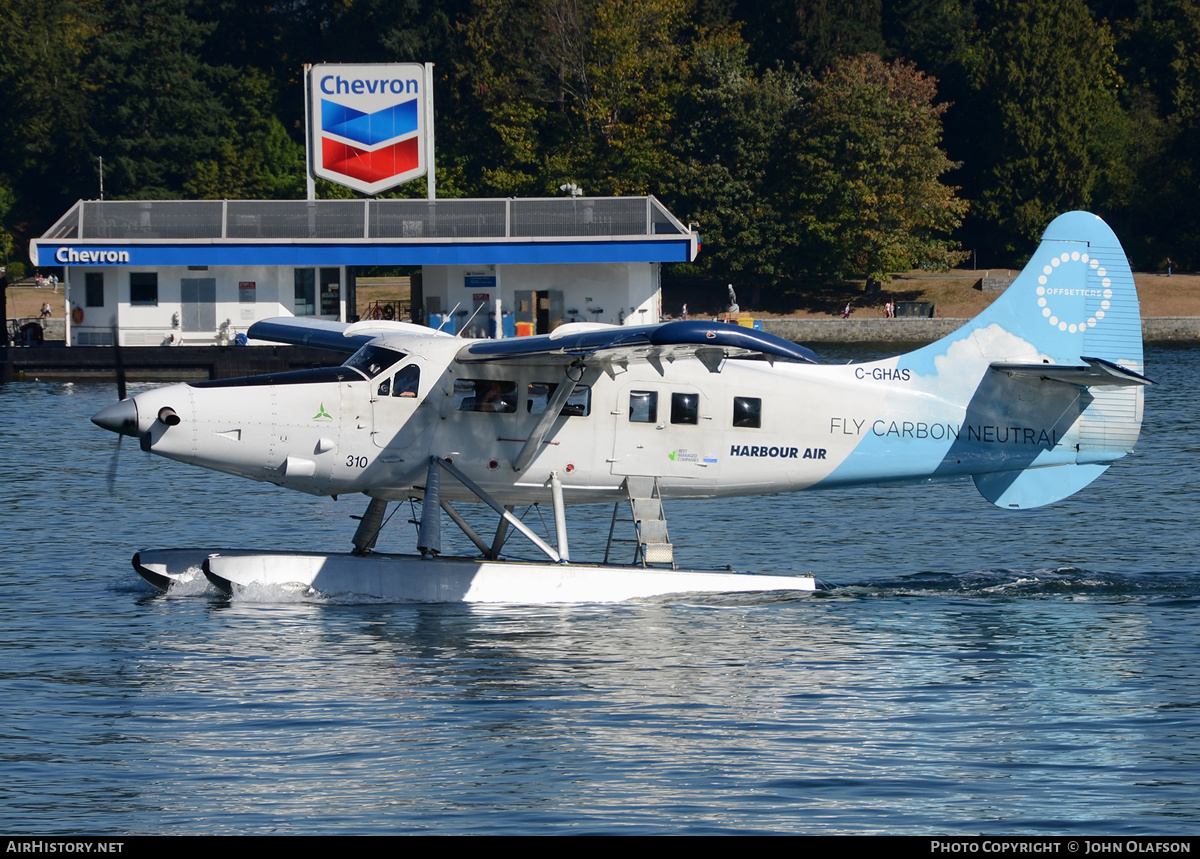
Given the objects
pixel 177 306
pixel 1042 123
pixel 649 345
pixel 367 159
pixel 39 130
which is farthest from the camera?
pixel 39 130

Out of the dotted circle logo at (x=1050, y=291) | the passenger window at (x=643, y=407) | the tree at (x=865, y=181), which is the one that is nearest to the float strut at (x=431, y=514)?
the passenger window at (x=643, y=407)

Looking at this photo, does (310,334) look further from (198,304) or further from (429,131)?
(429,131)

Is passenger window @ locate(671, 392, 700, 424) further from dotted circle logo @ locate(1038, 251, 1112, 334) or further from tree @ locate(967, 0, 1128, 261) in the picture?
tree @ locate(967, 0, 1128, 261)

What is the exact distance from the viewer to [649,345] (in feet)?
43.9

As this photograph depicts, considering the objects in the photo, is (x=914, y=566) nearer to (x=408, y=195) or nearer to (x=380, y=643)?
(x=380, y=643)

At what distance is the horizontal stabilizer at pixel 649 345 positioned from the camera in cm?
1157

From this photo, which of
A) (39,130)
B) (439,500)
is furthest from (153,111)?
(439,500)

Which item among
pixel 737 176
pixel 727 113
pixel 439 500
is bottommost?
pixel 439 500

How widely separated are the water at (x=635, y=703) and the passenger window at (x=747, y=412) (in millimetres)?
1884

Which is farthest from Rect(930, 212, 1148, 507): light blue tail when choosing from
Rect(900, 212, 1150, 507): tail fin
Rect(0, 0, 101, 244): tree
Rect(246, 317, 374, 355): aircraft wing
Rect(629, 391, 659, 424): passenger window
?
Rect(0, 0, 101, 244): tree

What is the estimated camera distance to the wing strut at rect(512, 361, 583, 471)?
1498 cm

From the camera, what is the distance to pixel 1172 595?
622 inches

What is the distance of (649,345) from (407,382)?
3.00 metres
